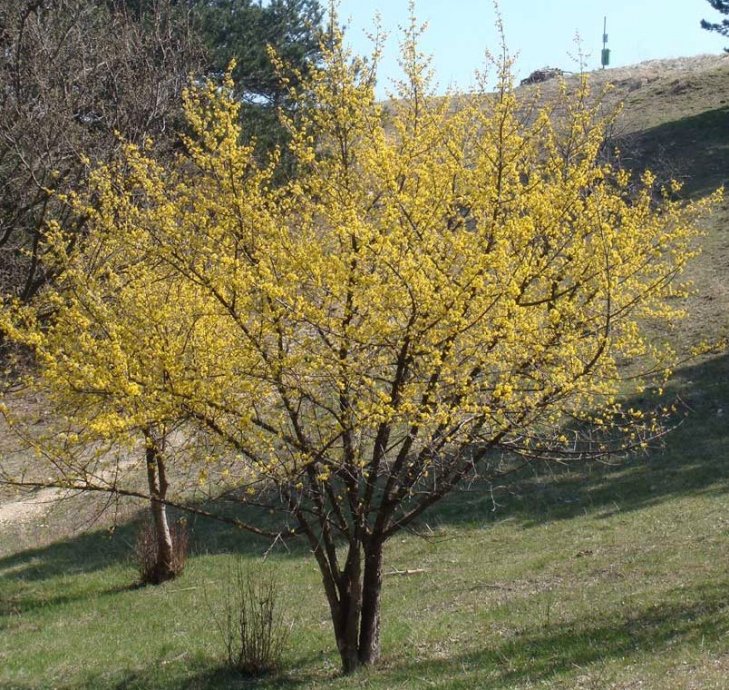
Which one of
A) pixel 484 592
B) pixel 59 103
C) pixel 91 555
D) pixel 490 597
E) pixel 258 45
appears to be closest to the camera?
pixel 490 597

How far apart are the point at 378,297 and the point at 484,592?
5.38 meters

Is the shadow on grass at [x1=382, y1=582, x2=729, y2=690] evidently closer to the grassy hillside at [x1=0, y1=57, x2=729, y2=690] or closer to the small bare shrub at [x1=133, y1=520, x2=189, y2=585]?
the grassy hillside at [x1=0, y1=57, x2=729, y2=690]

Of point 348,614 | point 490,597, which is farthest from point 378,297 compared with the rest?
point 490,597

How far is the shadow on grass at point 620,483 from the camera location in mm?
13695

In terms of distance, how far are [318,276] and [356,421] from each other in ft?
3.16

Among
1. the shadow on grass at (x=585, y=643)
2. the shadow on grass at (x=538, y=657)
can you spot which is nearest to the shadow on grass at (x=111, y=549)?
the shadow on grass at (x=538, y=657)

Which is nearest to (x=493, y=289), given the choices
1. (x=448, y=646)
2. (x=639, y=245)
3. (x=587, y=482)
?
(x=639, y=245)

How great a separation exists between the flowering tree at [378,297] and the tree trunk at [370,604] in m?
0.02

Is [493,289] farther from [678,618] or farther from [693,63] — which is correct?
[693,63]

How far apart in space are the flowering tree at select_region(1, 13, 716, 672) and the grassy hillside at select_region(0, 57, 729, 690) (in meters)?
1.35

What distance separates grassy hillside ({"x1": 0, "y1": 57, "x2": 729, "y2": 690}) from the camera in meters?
7.24

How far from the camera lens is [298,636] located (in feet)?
32.3

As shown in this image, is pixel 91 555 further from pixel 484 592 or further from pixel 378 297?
pixel 378 297

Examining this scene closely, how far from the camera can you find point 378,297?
20.6ft
